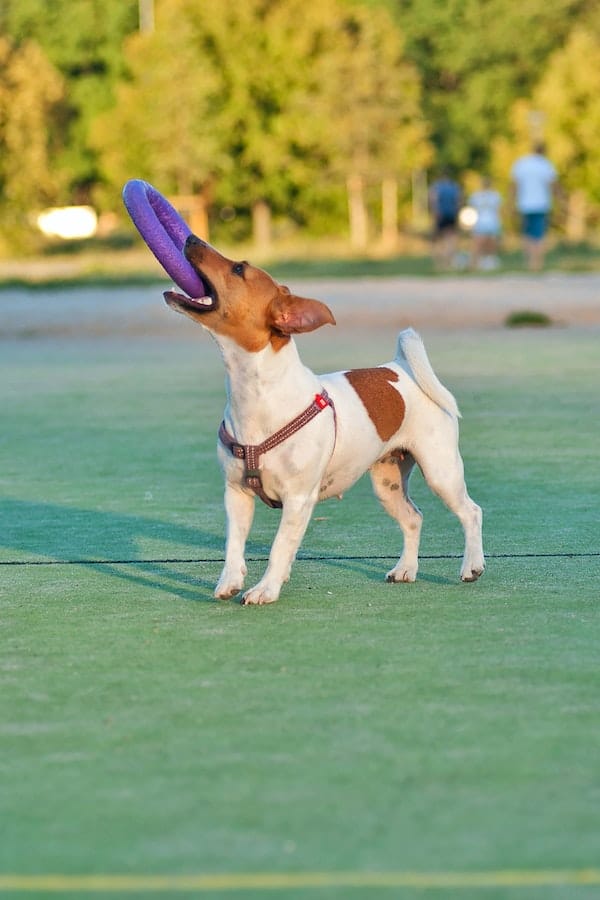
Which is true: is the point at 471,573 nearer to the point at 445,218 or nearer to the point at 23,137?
the point at 445,218

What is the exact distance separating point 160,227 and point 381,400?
1094 mm

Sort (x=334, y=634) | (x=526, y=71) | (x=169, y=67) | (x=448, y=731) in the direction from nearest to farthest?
(x=448, y=731), (x=334, y=634), (x=169, y=67), (x=526, y=71)

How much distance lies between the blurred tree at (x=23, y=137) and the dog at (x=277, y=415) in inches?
1434

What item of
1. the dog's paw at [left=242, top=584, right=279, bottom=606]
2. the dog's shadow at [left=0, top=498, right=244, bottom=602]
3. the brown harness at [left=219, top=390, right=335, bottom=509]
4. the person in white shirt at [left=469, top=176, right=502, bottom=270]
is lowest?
the person in white shirt at [left=469, top=176, right=502, bottom=270]

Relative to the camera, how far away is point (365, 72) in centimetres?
4553

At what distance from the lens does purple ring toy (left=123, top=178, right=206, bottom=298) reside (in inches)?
250

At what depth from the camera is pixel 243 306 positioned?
6.04 metres

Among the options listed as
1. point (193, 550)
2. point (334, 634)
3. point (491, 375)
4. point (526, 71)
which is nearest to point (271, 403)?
point (334, 634)

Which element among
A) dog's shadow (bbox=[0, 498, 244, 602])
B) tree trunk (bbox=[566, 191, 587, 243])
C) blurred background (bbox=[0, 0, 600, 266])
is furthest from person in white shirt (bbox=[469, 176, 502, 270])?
dog's shadow (bbox=[0, 498, 244, 602])

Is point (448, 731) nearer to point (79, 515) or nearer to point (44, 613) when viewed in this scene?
point (44, 613)

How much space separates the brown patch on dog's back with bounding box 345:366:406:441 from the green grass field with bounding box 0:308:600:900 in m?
0.61

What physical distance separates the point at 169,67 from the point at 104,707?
42026 millimetres

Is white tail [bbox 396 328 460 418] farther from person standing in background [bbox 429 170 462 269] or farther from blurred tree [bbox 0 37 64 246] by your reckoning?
blurred tree [bbox 0 37 64 246]

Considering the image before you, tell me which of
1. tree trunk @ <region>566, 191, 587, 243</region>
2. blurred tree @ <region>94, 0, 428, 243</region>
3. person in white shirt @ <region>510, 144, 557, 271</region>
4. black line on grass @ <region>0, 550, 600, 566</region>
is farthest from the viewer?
tree trunk @ <region>566, 191, 587, 243</region>
